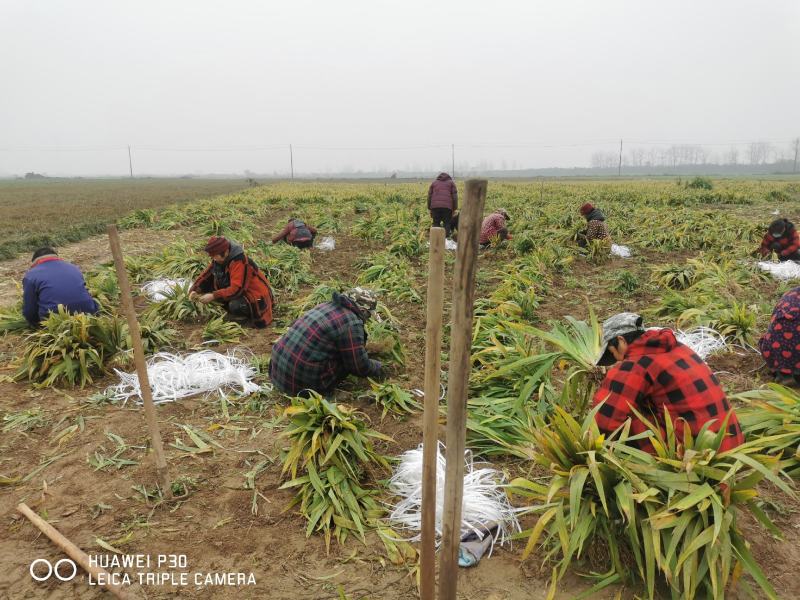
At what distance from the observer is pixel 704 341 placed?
477 cm

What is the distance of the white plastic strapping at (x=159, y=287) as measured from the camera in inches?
252

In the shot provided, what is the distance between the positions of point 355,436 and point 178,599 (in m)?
1.21

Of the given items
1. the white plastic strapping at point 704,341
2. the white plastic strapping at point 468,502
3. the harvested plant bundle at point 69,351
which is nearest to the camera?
the white plastic strapping at point 468,502

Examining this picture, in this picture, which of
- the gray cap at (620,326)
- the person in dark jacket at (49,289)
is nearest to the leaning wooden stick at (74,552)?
the gray cap at (620,326)

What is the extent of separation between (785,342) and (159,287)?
23.5 feet

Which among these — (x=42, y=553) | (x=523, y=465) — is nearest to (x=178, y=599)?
(x=42, y=553)

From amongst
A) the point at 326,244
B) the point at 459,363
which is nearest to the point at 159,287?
the point at 326,244

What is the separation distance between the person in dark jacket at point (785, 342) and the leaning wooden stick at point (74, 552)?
4749 mm

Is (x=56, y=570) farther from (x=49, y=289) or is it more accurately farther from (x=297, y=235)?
(x=297, y=235)

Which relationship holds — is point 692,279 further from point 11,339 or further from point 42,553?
point 11,339

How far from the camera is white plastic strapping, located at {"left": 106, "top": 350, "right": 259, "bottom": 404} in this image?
13.5ft

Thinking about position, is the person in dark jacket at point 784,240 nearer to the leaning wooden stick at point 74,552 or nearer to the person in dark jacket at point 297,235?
the person in dark jacket at point 297,235

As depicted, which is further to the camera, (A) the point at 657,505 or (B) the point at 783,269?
(B) the point at 783,269

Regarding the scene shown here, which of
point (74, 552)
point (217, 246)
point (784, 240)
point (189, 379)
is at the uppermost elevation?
point (217, 246)
